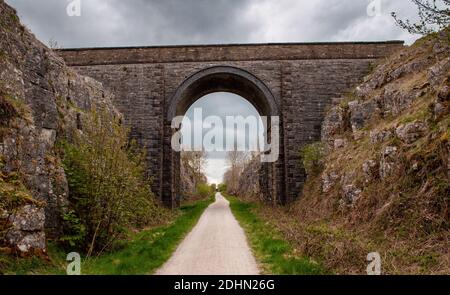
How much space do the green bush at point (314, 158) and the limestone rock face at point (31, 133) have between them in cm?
1108

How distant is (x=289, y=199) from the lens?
17891mm

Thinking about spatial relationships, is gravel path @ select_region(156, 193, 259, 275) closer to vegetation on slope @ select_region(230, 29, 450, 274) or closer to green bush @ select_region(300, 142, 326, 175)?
vegetation on slope @ select_region(230, 29, 450, 274)

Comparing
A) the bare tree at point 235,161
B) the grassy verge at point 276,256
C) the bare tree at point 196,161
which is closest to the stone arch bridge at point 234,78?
the grassy verge at point 276,256

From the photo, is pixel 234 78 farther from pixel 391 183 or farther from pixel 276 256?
pixel 276 256

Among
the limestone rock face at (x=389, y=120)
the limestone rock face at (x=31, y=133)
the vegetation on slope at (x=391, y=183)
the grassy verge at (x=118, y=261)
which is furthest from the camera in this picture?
the limestone rock face at (x=389, y=120)

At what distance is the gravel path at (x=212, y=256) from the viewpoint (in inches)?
252

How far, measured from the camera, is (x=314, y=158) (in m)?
16.4

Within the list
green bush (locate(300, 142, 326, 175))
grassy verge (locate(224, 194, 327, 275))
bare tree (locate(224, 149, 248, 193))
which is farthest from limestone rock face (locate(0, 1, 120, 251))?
bare tree (locate(224, 149, 248, 193))

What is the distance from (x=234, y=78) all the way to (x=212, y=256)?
13.5m

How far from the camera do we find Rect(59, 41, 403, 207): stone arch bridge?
18.5 meters

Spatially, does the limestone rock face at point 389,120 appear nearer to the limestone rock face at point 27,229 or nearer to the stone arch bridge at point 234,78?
the stone arch bridge at point 234,78

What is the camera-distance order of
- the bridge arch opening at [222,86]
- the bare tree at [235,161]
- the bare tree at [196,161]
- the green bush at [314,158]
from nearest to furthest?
the green bush at [314,158] < the bridge arch opening at [222,86] < the bare tree at [196,161] < the bare tree at [235,161]
